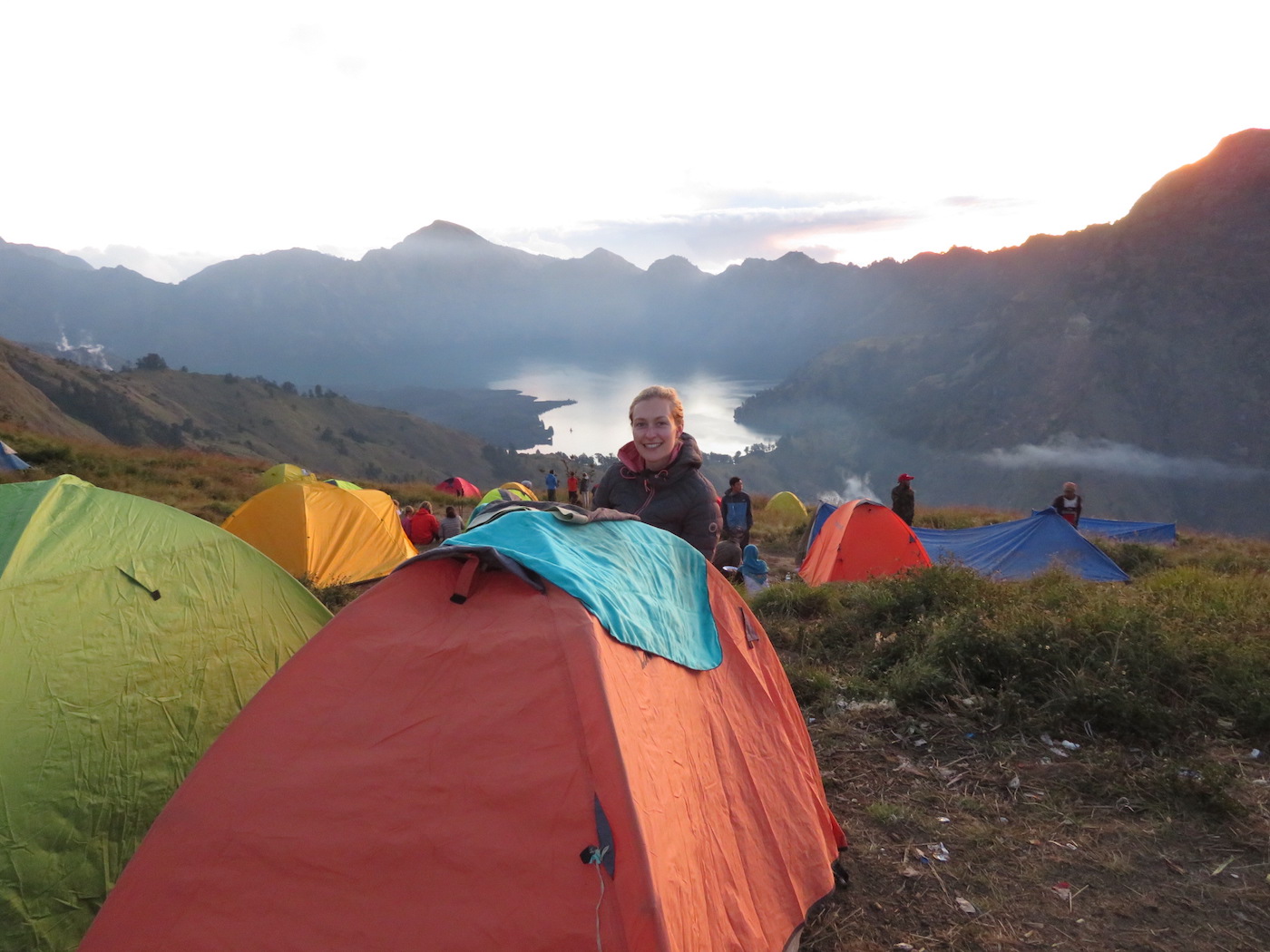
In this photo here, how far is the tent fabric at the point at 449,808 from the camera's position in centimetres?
211

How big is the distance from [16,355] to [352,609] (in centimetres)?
9812

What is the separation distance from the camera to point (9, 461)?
17.9m

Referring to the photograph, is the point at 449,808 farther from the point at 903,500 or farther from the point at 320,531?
the point at 903,500

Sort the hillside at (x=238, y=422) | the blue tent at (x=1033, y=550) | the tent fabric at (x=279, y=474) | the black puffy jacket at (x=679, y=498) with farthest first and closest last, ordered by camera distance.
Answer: the hillside at (x=238, y=422) → the tent fabric at (x=279, y=474) → the blue tent at (x=1033, y=550) → the black puffy jacket at (x=679, y=498)

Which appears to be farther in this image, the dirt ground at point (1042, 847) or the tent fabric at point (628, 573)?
the dirt ground at point (1042, 847)

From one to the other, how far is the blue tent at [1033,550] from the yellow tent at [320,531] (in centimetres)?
948

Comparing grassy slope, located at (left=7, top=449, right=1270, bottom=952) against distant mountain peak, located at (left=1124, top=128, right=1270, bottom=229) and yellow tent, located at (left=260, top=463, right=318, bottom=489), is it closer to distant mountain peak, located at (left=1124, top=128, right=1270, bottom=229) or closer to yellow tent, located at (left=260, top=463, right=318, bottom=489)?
yellow tent, located at (left=260, top=463, right=318, bottom=489)

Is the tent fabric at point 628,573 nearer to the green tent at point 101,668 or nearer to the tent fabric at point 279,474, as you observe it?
the green tent at point 101,668

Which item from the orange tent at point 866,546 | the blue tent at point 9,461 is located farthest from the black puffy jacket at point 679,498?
the blue tent at point 9,461

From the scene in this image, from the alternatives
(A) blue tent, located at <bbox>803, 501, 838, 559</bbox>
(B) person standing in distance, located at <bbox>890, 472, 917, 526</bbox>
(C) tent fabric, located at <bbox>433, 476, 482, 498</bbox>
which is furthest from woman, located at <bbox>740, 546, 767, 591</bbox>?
(C) tent fabric, located at <bbox>433, 476, 482, 498</bbox>

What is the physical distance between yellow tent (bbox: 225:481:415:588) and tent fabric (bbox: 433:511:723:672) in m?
8.54

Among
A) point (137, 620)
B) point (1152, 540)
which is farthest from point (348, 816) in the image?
point (1152, 540)

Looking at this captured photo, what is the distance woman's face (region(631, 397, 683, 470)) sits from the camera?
154 inches

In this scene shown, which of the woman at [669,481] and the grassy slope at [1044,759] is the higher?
the woman at [669,481]
